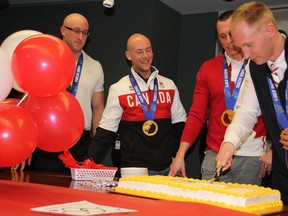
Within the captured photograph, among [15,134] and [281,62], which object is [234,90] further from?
[15,134]

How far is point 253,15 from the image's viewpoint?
2.21 metres

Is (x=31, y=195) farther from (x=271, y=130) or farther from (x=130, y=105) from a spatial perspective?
(x=130, y=105)

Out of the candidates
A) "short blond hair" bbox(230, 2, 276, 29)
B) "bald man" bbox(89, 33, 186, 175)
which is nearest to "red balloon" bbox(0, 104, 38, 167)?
"short blond hair" bbox(230, 2, 276, 29)

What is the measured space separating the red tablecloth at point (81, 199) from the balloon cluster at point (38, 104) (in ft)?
0.49

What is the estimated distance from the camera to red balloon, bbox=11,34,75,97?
1774 millimetres

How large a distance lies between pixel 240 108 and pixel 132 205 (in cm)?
112

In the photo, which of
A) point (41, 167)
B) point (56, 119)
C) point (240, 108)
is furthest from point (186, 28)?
point (56, 119)

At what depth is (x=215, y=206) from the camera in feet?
5.09

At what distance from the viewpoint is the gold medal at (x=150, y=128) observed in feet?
11.0

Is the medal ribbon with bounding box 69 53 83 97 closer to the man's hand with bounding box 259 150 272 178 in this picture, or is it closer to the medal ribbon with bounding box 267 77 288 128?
the man's hand with bounding box 259 150 272 178

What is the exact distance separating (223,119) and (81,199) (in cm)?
160

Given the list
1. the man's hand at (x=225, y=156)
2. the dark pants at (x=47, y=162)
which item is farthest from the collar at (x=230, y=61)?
the dark pants at (x=47, y=162)

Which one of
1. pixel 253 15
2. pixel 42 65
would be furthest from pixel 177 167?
pixel 42 65

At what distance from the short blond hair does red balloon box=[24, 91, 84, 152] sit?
2.94ft
